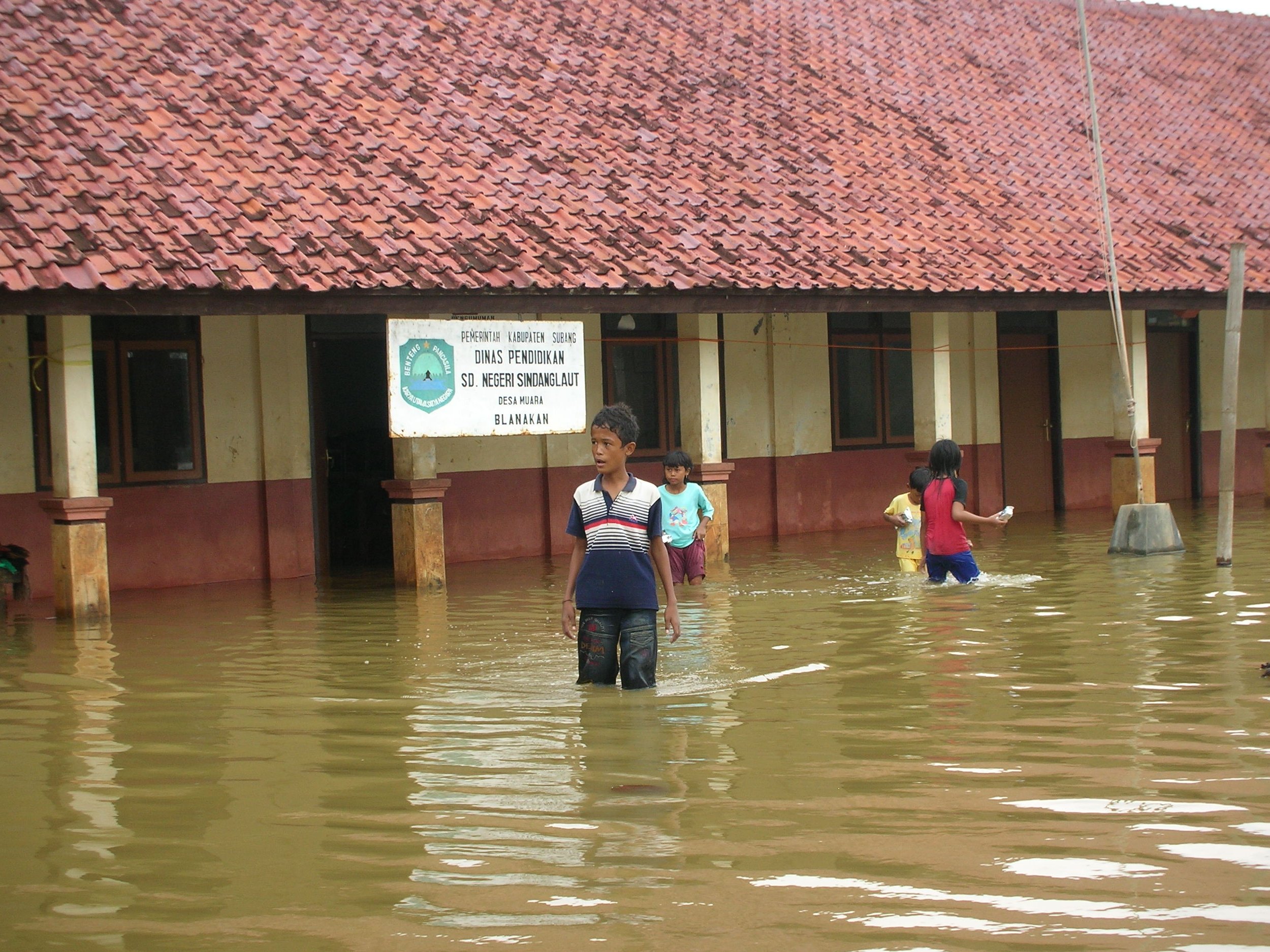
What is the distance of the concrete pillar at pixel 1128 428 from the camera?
59.7 ft

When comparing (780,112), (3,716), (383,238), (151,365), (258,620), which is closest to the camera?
(3,716)

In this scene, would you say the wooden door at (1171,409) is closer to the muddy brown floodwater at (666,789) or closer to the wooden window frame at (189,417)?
the muddy brown floodwater at (666,789)

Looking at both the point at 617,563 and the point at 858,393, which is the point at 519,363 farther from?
the point at 617,563

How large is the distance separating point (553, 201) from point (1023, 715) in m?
9.17

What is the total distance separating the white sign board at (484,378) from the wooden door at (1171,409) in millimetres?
10563

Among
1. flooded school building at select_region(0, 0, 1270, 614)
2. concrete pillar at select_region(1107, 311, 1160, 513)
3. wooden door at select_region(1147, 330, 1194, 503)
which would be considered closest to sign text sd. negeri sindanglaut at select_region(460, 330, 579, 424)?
flooded school building at select_region(0, 0, 1270, 614)

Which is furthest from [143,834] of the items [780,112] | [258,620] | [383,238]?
[780,112]

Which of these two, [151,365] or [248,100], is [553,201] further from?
[151,365]

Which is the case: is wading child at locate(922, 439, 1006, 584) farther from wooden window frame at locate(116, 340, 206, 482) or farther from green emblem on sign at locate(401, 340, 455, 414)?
wooden window frame at locate(116, 340, 206, 482)

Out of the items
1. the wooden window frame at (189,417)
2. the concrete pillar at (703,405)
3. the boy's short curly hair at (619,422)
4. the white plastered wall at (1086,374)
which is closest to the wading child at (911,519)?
the concrete pillar at (703,405)

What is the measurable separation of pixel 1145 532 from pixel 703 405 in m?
4.47

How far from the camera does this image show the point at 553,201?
15062mm

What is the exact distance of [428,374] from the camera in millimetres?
13828

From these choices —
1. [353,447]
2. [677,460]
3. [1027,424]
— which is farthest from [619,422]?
[1027,424]
